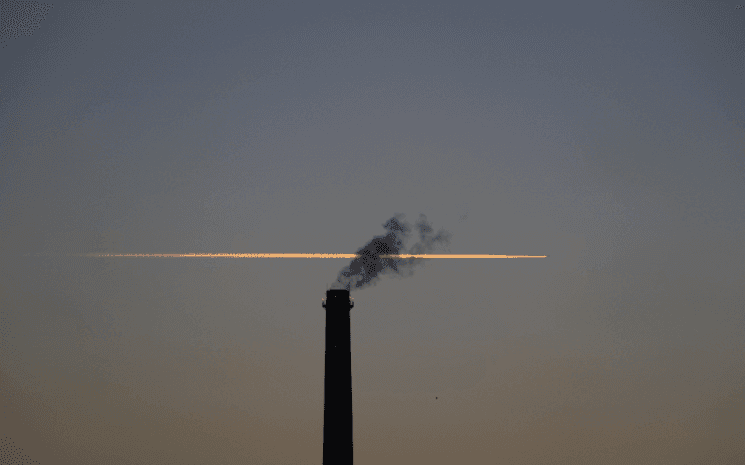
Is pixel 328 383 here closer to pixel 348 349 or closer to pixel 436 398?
pixel 348 349

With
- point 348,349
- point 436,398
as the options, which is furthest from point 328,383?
point 436,398

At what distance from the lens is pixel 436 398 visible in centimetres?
3328

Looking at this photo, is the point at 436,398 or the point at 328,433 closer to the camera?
the point at 328,433

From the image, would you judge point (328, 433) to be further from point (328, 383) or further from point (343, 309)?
point (343, 309)

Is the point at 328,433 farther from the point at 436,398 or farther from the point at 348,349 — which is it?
the point at 436,398

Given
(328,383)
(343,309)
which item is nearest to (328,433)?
(328,383)

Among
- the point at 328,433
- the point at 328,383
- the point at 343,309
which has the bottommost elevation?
the point at 328,433

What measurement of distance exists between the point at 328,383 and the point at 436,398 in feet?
31.5

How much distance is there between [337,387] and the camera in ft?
82.9

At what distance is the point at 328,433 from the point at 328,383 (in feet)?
5.97

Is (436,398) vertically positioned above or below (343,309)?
below

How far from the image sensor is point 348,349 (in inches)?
1016

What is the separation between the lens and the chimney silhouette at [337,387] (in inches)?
979

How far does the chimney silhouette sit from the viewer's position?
979 inches
